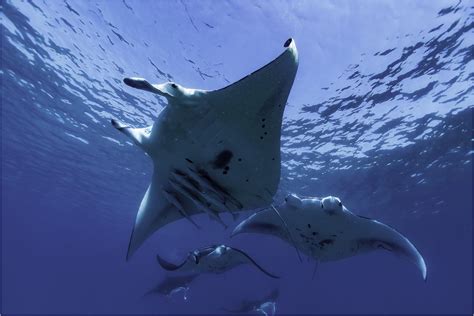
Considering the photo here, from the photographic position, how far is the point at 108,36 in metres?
11.2

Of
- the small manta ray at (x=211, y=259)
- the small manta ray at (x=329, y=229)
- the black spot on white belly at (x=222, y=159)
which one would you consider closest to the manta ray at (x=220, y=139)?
the black spot on white belly at (x=222, y=159)

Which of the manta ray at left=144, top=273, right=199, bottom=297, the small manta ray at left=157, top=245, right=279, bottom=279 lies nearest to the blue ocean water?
the manta ray at left=144, top=273, right=199, bottom=297

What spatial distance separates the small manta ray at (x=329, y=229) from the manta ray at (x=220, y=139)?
34.3 inches

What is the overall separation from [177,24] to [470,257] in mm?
58014

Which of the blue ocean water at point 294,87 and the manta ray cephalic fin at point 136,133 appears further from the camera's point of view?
the blue ocean water at point 294,87

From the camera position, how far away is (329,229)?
5.15 meters

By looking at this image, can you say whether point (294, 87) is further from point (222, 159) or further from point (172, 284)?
point (172, 284)

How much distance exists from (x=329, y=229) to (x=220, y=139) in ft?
9.11

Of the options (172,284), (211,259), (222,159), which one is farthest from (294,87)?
(172,284)

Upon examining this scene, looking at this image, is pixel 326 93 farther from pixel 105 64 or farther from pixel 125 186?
pixel 125 186

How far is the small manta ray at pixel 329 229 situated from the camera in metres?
4.75

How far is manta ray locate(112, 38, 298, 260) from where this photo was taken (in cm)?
296

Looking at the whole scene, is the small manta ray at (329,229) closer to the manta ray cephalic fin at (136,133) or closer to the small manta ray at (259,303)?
the manta ray cephalic fin at (136,133)

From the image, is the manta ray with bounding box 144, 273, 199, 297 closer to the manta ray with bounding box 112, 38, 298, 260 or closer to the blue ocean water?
the blue ocean water
